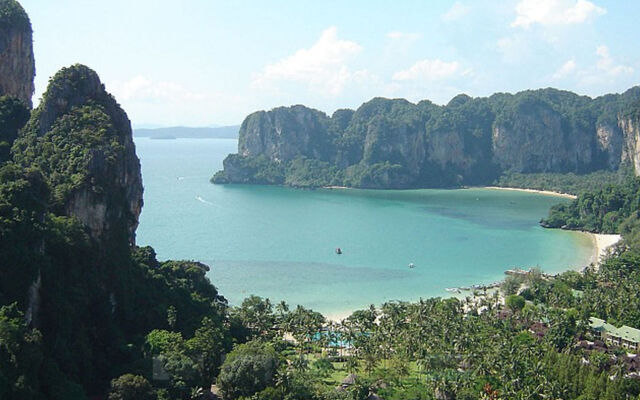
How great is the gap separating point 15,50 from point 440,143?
126265 mm

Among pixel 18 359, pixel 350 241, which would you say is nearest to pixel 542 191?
pixel 350 241

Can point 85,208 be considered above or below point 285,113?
below

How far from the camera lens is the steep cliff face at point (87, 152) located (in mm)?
40594

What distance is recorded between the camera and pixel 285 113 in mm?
174500

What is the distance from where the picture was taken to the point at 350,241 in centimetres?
8550

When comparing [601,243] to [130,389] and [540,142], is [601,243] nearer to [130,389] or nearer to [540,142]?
[130,389]

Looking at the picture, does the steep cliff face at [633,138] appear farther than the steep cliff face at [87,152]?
Yes

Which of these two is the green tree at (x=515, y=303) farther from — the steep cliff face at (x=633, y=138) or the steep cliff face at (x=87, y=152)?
the steep cliff face at (x=633, y=138)

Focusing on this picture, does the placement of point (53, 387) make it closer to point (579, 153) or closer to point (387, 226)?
point (387, 226)

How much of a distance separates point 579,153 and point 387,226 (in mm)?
87345

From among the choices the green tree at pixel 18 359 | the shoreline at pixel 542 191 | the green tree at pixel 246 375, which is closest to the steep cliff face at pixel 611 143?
the shoreline at pixel 542 191

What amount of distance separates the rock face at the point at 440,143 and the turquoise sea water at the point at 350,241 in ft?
80.0

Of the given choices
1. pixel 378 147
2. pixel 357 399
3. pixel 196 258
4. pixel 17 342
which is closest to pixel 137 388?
pixel 17 342

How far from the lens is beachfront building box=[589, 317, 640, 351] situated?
1732 inches
